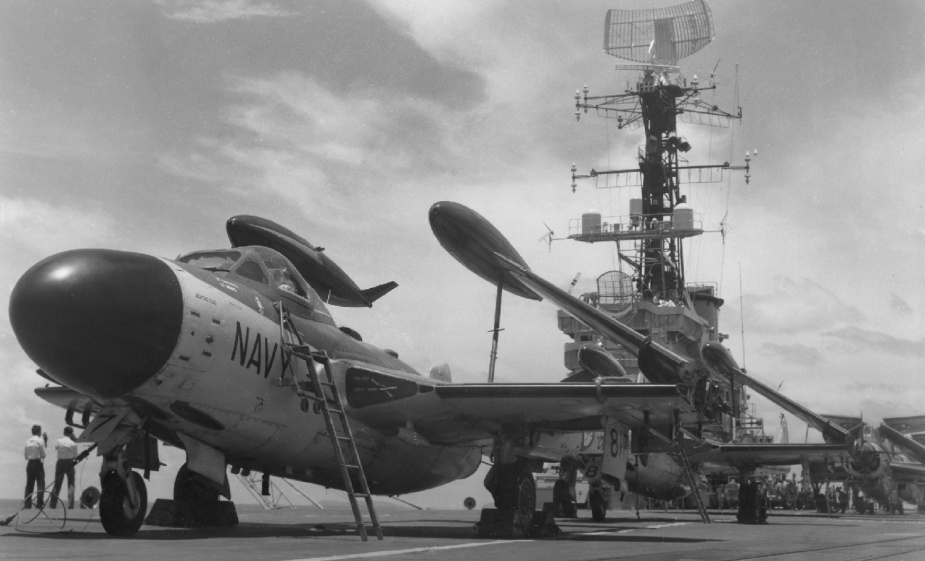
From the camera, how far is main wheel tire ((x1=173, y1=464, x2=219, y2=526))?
13.6 meters

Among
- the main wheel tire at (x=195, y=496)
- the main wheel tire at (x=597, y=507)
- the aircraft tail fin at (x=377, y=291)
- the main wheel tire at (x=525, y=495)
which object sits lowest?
the main wheel tire at (x=195, y=496)

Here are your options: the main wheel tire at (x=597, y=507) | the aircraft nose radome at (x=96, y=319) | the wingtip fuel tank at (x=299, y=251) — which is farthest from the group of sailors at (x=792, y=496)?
the aircraft nose radome at (x=96, y=319)

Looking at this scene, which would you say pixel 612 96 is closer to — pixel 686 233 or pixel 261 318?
pixel 686 233

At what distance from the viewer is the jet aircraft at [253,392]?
10.4m

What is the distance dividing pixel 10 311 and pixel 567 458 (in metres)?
13.5

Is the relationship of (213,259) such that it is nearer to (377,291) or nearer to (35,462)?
(377,291)

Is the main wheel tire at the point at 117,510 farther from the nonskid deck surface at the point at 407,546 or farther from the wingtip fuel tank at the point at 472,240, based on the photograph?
the wingtip fuel tank at the point at 472,240

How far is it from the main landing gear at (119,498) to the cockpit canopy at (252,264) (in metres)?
2.97

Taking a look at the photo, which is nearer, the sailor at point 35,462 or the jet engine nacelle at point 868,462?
the sailor at point 35,462

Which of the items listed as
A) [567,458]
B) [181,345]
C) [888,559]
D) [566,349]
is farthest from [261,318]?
[566,349]

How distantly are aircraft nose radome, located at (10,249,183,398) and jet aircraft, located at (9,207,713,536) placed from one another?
16 mm

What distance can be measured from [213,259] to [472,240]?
6.70m

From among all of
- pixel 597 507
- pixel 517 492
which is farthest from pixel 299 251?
pixel 597 507

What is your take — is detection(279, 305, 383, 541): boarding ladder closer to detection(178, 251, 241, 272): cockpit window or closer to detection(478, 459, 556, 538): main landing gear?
detection(178, 251, 241, 272): cockpit window
